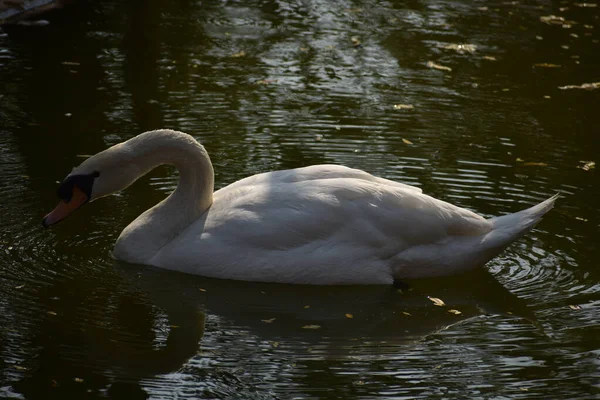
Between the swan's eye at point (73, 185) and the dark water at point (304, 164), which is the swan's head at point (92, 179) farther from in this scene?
the dark water at point (304, 164)

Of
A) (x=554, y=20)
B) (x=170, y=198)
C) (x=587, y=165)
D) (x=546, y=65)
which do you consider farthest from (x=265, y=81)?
(x=554, y=20)

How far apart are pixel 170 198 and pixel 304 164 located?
2156 mm

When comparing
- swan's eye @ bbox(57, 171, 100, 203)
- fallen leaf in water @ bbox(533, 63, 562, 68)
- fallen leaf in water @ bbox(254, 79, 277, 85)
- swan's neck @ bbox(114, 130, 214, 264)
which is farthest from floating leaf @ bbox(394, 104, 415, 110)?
swan's eye @ bbox(57, 171, 100, 203)

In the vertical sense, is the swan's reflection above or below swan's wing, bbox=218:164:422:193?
below

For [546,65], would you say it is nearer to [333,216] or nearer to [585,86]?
[585,86]

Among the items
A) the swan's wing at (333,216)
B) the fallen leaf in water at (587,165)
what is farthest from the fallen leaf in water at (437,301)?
the fallen leaf in water at (587,165)

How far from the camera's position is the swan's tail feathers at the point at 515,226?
7852 mm

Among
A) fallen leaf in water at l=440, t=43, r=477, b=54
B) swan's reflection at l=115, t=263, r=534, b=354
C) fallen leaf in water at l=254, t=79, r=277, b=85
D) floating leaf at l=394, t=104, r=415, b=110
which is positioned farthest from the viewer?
fallen leaf in water at l=440, t=43, r=477, b=54

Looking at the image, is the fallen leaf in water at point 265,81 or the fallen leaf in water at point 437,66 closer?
the fallen leaf in water at point 265,81

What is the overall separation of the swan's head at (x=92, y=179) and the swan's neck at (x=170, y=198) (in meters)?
0.10

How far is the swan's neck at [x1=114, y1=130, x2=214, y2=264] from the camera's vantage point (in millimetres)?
7992

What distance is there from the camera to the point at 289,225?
24.7 feet

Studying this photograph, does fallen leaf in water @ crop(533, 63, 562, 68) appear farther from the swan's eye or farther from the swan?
the swan's eye

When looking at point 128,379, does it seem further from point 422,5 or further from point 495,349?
point 422,5
